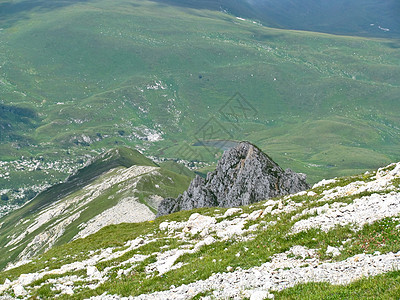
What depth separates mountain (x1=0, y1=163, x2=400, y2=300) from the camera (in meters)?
17.6

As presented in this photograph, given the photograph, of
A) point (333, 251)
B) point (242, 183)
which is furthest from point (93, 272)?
point (242, 183)

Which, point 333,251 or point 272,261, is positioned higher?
point 333,251

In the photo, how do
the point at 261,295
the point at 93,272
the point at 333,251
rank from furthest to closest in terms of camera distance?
the point at 93,272 < the point at 333,251 < the point at 261,295

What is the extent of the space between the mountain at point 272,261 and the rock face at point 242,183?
42983 mm

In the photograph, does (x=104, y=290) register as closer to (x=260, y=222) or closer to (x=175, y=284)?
(x=175, y=284)

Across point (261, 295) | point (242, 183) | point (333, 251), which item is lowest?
point (242, 183)

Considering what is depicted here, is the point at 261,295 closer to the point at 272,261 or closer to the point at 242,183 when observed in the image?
the point at 272,261

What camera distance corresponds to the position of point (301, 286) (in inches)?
689

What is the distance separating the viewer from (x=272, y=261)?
21.9 meters

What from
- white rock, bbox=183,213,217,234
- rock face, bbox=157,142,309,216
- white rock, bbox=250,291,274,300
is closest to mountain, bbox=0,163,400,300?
white rock, bbox=250,291,274,300

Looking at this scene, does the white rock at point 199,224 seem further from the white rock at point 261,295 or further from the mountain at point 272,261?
the white rock at point 261,295

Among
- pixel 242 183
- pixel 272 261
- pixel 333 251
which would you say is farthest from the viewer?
pixel 242 183

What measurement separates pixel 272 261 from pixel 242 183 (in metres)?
62.9

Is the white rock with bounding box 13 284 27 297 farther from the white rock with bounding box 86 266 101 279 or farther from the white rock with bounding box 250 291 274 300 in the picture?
the white rock with bounding box 250 291 274 300
